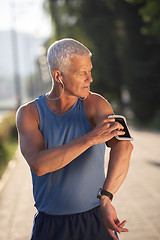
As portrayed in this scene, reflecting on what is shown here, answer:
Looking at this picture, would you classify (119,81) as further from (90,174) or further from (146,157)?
(90,174)

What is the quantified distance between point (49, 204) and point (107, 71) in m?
27.8

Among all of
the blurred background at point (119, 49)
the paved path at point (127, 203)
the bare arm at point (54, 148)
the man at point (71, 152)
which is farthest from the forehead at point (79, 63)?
the blurred background at point (119, 49)

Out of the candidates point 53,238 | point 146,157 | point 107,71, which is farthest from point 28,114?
point 107,71

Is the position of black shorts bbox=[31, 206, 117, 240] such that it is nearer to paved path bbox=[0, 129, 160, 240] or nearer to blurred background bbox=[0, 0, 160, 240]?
paved path bbox=[0, 129, 160, 240]

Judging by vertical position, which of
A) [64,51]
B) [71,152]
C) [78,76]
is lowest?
[71,152]

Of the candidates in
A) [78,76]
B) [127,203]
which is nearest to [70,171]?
[78,76]

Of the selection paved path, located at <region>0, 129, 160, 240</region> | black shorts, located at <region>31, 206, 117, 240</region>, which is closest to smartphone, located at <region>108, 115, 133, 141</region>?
black shorts, located at <region>31, 206, 117, 240</region>

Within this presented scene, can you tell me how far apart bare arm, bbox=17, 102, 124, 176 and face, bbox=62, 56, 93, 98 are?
0.22 metres

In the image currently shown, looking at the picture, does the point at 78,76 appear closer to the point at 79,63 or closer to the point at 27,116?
the point at 79,63

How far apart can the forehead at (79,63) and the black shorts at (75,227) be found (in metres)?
0.72

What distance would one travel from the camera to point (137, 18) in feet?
72.8

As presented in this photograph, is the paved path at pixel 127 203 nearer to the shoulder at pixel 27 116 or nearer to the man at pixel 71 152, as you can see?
the man at pixel 71 152

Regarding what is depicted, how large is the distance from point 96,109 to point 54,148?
29 centimetres

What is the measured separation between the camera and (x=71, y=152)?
1.95 m
